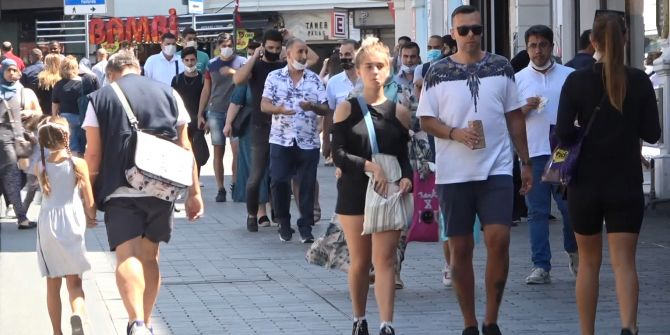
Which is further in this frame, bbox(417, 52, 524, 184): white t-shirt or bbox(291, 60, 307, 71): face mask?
bbox(291, 60, 307, 71): face mask

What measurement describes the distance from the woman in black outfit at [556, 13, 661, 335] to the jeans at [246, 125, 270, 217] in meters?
6.54

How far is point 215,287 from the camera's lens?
10.1m

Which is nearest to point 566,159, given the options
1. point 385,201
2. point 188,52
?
point 385,201

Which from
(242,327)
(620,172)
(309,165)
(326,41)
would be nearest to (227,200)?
(309,165)

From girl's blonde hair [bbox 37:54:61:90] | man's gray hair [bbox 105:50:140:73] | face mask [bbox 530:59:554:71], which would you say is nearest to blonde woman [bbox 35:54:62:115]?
girl's blonde hair [bbox 37:54:61:90]

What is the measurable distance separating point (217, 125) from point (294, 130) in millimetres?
4484

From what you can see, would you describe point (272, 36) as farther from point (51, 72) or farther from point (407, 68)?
point (51, 72)

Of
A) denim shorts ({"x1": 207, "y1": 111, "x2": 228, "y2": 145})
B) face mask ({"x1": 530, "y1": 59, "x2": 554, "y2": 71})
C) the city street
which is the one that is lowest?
the city street

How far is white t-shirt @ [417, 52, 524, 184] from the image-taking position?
7.38m

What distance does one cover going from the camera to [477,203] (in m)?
7.46

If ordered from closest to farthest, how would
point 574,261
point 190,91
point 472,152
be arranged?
point 472,152
point 574,261
point 190,91

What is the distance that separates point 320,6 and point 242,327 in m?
39.1

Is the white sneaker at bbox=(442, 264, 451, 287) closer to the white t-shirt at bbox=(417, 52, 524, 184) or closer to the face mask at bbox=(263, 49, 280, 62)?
the white t-shirt at bbox=(417, 52, 524, 184)

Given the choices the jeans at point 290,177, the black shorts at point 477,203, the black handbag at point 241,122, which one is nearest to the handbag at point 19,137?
the black handbag at point 241,122
